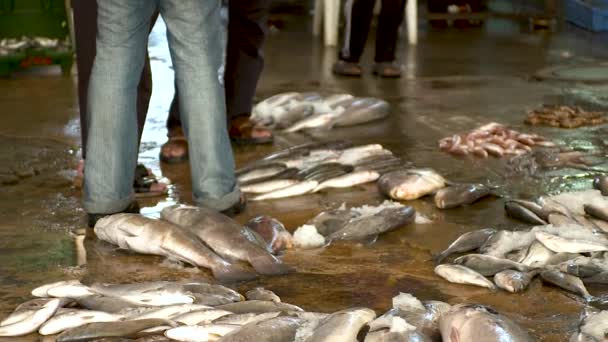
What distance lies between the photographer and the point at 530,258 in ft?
14.6

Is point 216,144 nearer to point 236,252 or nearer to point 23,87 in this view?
point 236,252

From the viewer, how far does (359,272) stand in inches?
174

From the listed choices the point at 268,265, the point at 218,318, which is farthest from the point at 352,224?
the point at 218,318

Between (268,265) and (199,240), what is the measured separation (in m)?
0.32

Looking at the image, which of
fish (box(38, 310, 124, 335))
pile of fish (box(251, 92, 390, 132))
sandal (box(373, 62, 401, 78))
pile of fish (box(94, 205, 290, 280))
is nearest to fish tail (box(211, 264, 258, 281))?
pile of fish (box(94, 205, 290, 280))

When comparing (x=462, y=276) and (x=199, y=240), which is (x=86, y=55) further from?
(x=462, y=276)

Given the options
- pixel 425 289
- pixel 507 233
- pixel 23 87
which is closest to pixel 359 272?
pixel 425 289

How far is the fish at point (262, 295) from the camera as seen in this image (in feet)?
13.2

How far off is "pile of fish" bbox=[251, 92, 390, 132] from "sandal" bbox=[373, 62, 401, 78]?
1529 mm

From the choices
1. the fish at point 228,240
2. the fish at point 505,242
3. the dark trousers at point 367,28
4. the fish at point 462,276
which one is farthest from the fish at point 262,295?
the dark trousers at point 367,28

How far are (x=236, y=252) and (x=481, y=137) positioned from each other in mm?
2475

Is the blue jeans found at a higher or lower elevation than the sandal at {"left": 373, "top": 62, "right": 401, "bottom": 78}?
higher

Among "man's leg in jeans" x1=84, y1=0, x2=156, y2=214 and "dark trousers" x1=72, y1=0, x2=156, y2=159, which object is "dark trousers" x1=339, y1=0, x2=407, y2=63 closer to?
"dark trousers" x1=72, y1=0, x2=156, y2=159

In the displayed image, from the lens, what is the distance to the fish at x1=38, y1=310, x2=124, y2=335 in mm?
3742
